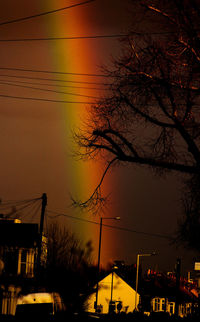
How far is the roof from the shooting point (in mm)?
49000

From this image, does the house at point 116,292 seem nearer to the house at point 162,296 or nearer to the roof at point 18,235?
the house at point 162,296

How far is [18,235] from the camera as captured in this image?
50.1 meters

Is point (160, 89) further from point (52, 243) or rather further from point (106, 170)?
point (52, 243)

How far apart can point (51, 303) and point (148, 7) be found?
33.5ft

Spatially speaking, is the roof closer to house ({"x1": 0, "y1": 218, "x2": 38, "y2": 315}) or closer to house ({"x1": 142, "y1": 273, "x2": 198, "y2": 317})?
house ({"x1": 0, "y1": 218, "x2": 38, "y2": 315})

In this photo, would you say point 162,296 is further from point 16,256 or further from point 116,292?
point 16,256

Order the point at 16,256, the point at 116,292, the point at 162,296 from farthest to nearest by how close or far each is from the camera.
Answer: the point at 162,296 → the point at 116,292 → the point at 16,256

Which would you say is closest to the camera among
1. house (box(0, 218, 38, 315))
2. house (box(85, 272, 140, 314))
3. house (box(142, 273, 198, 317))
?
house (box(0, 218, 38, 315))

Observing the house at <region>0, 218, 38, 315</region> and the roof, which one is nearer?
the house at <region>0, 218, 38, 315</region>

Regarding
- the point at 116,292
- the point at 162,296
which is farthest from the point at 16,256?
the point at 162,296

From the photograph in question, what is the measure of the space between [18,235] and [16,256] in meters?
2.16

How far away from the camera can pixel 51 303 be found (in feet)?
61.7

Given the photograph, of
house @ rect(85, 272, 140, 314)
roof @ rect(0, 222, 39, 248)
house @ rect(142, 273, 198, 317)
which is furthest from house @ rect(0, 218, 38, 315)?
house @ rect(142, 273, 198, 317)

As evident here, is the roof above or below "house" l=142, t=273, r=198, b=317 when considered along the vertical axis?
above
